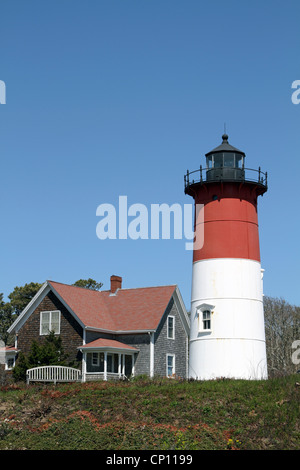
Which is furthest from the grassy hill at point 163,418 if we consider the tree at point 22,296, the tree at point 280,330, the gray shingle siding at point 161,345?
the tree at point 22,296

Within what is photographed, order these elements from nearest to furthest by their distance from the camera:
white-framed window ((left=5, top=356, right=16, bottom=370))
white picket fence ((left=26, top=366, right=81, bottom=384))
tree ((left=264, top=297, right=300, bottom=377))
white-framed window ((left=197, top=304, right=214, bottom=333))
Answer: white-framed window ((left=197, top=304, right=214, bottom=333)) → white picket fence ((left=26, top=366, right=81, bottom=384)) → white-framed window ((left=5, top=356, right=16, bottom=370)) → tree ((left=264, top=297, right=300, bottom=377))

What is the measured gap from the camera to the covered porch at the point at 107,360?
3338cm

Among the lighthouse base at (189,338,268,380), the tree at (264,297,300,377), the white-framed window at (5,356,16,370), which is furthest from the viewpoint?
the tree at (264,297,300,377)

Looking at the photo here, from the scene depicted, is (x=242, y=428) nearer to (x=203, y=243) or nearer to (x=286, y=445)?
(x=286, y=445)

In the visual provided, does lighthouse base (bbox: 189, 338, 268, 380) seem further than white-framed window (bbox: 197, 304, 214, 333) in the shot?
No

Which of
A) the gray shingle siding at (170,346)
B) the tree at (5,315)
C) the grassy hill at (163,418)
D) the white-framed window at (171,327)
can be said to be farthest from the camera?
the tree at (5,315)

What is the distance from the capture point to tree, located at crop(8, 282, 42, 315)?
58.8m

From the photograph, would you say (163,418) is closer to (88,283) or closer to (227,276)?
(227,276)

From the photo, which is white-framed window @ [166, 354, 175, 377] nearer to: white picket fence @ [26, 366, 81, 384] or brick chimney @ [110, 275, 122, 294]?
brick chimney @ [110, 275, 122, 294]

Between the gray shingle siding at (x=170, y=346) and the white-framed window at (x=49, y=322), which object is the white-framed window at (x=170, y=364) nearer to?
the gray shingle siding at (x=170, y=346)

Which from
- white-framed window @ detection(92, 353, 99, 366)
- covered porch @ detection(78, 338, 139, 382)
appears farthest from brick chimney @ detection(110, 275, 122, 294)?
white-framed window @ detection(92, 353, 99, 366)

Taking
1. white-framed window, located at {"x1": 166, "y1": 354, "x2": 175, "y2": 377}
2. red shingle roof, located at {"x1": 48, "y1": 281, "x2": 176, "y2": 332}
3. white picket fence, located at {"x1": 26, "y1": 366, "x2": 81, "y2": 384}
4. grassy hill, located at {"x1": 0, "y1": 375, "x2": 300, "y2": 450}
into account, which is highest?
red shingle roof, located at {"x1": 48, "y1": 281, "x2": 176, "y2": 332}

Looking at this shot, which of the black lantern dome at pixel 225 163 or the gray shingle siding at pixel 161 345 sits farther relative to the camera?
the gray shingle siding at pixel 161 345

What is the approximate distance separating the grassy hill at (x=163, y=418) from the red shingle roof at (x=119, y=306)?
35.2ft
